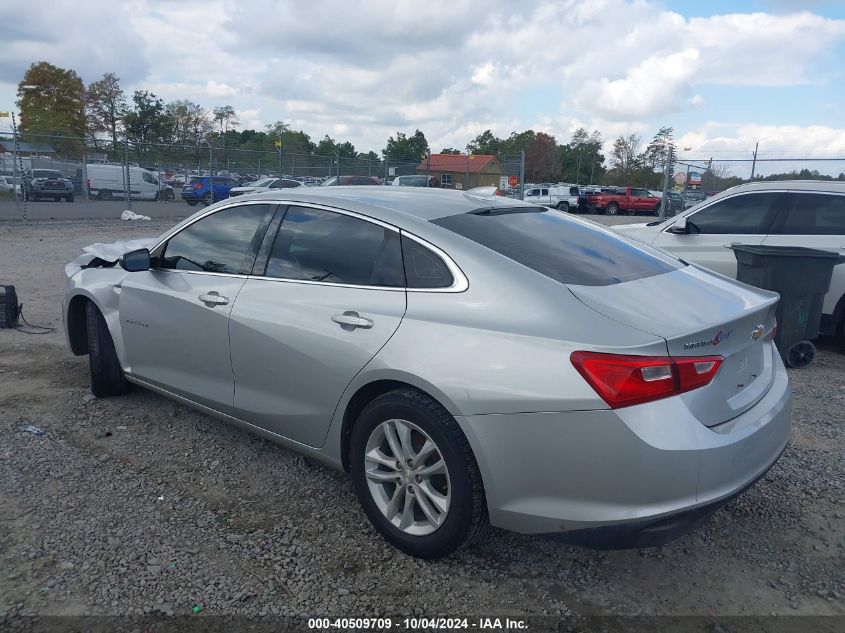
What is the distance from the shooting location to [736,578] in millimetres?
2828

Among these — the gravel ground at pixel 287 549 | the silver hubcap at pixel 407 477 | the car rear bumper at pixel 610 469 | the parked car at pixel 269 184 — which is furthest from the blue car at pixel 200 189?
the car rear bumper at pixel 610 469

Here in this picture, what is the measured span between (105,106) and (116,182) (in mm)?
42686

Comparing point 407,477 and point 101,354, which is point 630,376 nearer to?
point 407,477

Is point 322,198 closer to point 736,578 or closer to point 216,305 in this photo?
point 216,305

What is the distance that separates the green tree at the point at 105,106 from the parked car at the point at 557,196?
137 ft

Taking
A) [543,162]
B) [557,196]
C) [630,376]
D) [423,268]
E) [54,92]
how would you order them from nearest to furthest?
[630,376], [423,268], [557,196], [54,92], [543,162]

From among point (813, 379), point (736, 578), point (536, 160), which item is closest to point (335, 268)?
point (736, 578)

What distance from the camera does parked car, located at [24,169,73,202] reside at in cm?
2102

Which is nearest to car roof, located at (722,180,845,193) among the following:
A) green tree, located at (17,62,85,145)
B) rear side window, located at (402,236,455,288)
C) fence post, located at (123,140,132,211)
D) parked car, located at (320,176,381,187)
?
rear side window, located at (402,236,455,288)

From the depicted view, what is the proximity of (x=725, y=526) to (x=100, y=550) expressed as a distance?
9.59ft

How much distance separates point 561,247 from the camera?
Answer: 10.5ft

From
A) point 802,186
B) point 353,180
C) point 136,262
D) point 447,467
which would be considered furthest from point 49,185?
point 447,467

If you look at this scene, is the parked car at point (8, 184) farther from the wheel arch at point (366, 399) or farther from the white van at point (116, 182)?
the wheel arch at point (366, 399)

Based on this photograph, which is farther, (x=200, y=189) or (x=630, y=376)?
(x=200, y=189)
